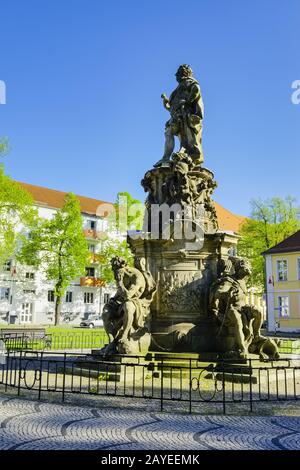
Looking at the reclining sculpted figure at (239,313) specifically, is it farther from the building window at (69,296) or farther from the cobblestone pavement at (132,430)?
the building window at (69,296)

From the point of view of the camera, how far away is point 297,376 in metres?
10.5

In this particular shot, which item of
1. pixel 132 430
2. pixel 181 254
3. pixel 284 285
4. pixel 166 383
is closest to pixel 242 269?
pixel 181 254

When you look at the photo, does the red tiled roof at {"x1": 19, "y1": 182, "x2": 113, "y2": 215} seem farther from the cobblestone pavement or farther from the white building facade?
the cobblestone pavement

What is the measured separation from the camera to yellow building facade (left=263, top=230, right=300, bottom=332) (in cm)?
3594

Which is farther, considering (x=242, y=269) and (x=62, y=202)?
(x=62, y=202)

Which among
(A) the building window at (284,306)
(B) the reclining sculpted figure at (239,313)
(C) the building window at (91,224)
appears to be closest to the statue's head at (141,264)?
(B) the reclining sculpted figure at (239,313)

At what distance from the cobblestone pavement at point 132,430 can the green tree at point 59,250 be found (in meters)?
31.6

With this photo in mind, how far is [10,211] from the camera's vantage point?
32.4 metres

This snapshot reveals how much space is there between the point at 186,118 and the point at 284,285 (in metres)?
27.7

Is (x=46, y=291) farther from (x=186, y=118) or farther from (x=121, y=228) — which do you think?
(x=186, y=118)

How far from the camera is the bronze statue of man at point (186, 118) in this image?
1220 centimetres

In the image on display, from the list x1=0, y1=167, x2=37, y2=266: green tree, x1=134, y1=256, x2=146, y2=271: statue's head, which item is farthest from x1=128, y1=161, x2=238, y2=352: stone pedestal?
x1=0, y1=167, x2=37, y2=266: green tree

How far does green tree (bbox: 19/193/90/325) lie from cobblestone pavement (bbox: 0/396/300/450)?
31.6 m
